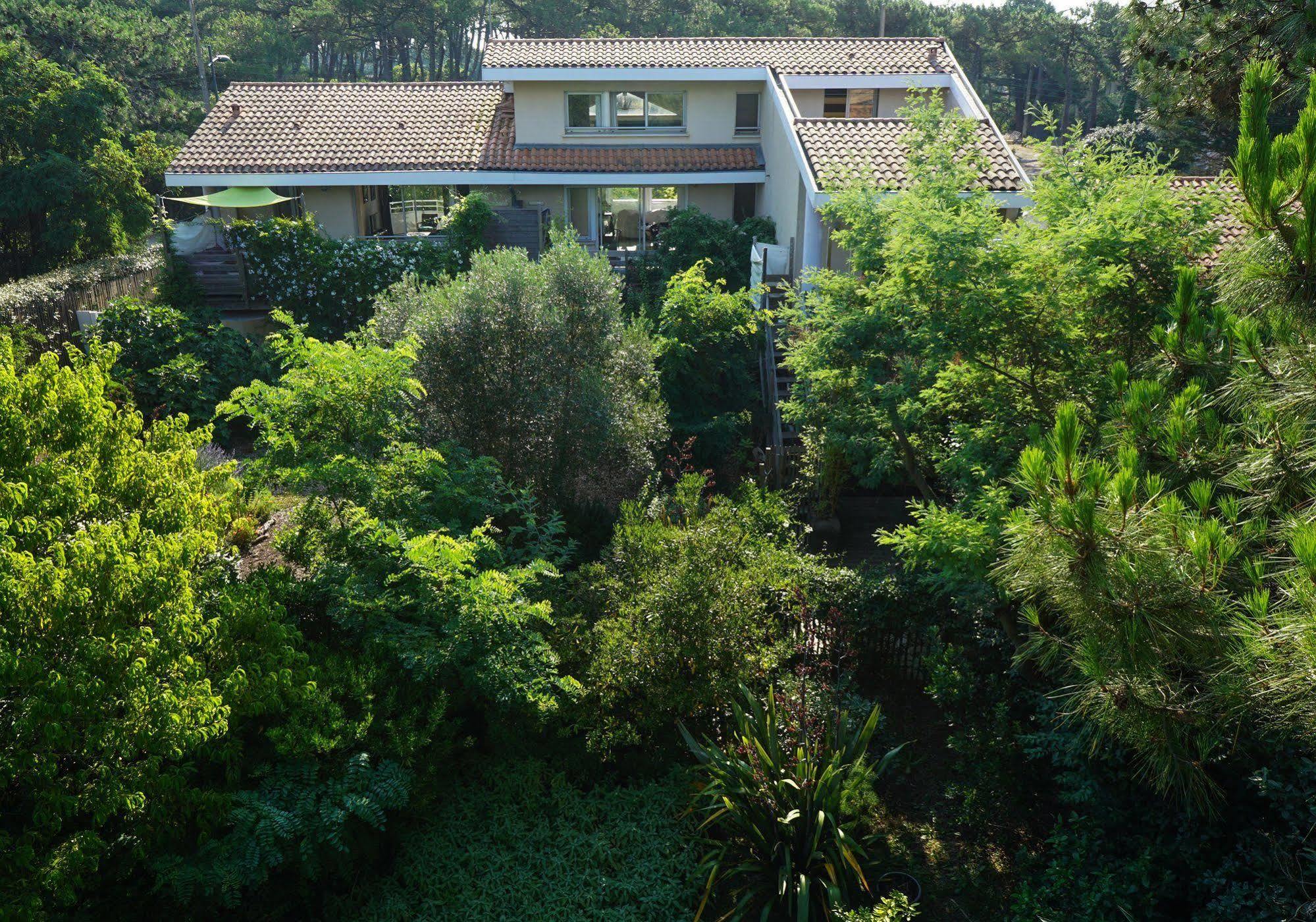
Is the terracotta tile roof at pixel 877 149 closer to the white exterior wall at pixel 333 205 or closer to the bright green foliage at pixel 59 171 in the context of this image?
the white exterior wall at pixel 333 205

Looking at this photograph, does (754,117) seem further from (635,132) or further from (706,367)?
(706,367)

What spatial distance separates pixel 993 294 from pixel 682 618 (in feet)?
13.2

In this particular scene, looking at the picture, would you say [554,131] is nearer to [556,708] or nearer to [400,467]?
[400,467]

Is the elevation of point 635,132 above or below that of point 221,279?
above

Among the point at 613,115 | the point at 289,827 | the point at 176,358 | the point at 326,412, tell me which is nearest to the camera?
the point at 289,827

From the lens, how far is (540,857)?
719 centimetres

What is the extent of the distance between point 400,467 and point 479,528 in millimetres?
1044

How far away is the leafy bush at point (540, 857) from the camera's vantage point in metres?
6.78

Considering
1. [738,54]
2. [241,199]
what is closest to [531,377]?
[241,199]

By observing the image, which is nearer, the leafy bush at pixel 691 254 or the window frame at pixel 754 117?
the leafy bush at pixel 691 254

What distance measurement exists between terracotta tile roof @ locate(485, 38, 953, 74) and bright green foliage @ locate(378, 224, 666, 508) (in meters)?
12.3

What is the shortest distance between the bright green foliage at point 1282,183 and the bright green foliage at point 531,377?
24.6 ft

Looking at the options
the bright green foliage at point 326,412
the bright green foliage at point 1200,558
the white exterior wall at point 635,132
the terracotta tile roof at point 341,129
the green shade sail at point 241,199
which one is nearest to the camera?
the bright green foliage at point 1200,558

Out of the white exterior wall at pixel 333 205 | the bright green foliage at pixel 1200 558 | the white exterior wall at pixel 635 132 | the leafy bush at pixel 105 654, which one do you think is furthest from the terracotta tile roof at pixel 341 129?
the bright green foliage at pixel 1200 558
